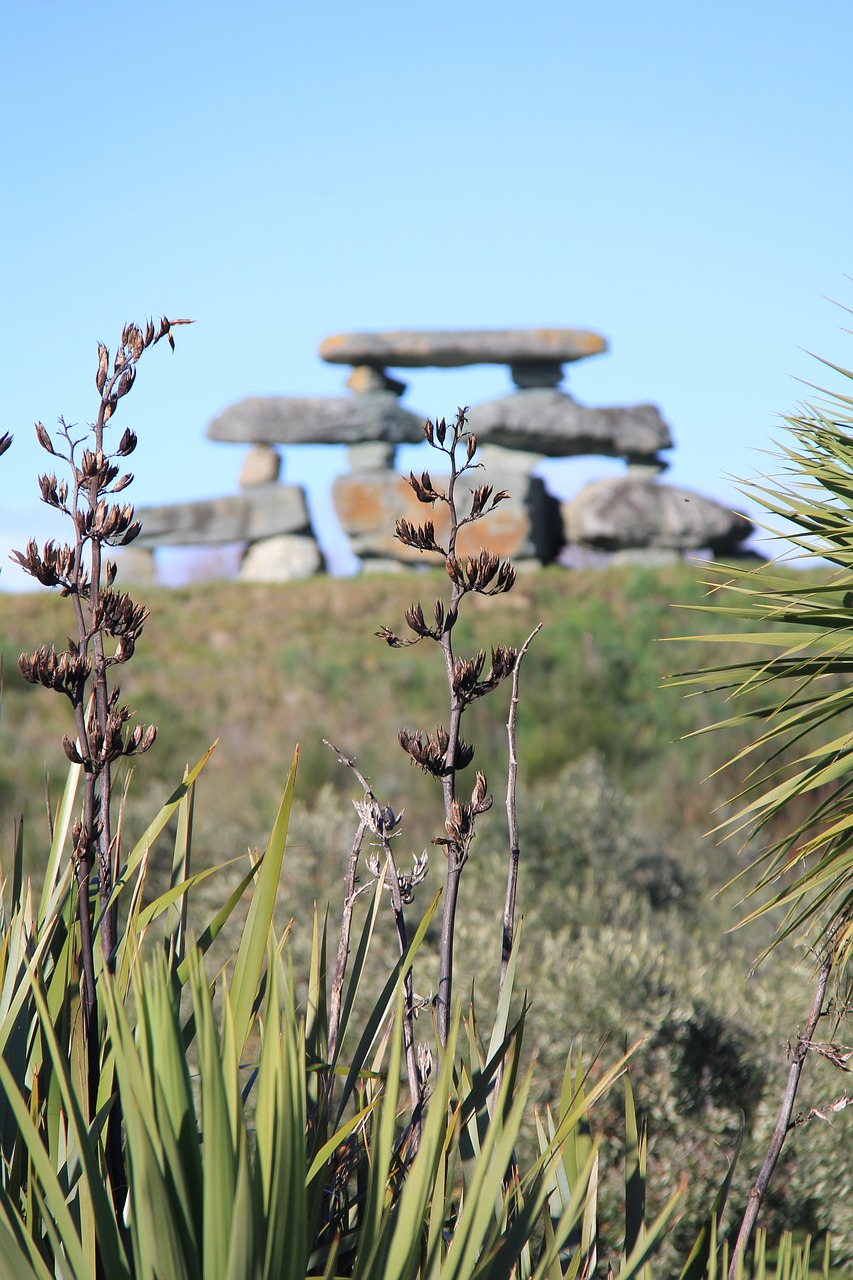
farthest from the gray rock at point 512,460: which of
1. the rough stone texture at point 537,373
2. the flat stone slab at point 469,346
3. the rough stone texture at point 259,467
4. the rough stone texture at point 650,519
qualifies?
the rough stone texture at point 259,467

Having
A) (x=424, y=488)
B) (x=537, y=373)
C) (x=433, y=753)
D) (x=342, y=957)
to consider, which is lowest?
(x=342, y=957)

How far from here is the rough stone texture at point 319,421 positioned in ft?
57.1

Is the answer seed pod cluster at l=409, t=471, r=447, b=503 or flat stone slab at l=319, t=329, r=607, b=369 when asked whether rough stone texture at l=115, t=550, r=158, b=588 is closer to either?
flat stone slab at l=319, t=329, r=607, b=369

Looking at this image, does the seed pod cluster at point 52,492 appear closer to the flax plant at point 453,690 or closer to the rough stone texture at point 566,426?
the flax plant at point 453,690

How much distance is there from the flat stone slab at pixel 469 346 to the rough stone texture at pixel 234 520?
8.20ft

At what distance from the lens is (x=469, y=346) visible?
17.2 meters

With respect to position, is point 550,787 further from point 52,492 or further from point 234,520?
point 234,520

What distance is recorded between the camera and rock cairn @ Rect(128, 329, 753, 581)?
16.6 metres

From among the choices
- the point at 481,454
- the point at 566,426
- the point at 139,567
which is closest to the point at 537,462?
the point at 566,426

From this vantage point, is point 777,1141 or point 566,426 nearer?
point 777,1141

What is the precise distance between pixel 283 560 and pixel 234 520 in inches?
41.6

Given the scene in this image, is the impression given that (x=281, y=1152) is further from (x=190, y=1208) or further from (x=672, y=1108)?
(x=672, y=1108)

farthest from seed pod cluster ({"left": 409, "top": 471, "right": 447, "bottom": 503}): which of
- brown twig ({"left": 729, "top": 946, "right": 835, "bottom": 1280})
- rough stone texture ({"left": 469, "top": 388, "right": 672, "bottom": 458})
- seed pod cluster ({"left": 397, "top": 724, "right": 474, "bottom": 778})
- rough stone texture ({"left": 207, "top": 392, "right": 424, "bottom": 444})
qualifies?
rough stone texture ({"left": 207, "top": 392, "right": 424, "bottom": 444})

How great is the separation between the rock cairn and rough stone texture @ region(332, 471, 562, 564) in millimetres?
23
